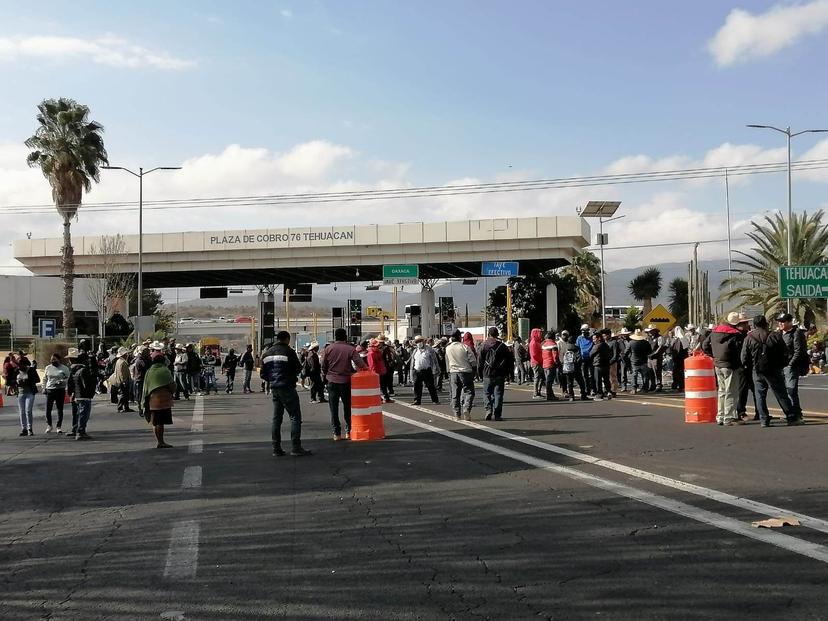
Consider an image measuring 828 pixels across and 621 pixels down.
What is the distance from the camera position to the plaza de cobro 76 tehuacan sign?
53469 millimetres

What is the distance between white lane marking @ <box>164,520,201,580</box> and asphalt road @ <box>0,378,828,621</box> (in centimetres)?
3

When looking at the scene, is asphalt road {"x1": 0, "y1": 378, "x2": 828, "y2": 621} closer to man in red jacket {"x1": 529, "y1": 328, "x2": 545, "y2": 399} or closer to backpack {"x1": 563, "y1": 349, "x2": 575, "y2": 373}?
backpack {"x1": 563, "y1": 349, "x2": 575, "y2": 373}

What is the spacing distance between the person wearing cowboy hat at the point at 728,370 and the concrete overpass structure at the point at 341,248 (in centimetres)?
3643

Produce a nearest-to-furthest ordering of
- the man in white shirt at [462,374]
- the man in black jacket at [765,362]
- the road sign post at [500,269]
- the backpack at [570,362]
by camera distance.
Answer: the man in black jacket at [765,362]
the man in white shirt at [462,374]
the backpack at [570,362]
the road sign post at [500,269]

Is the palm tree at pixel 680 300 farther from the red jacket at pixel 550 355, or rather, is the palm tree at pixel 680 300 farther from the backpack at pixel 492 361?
the backpack at pixel 492 361

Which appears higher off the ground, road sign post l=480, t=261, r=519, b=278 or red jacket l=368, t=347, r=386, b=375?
road sign post l=480, t=261, r=519, b=278

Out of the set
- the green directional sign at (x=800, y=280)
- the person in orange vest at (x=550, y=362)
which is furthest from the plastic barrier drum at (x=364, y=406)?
the green directional sign at (x=800, y=280)

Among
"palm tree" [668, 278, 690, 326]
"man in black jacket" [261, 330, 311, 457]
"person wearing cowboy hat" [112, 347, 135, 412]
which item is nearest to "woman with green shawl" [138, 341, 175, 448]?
"man in black jacket" [261, 330, 311, 457]

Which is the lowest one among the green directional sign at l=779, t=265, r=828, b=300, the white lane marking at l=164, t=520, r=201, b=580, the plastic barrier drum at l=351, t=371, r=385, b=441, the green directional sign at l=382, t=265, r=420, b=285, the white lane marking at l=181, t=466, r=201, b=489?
the white lane marking at l=181, t=466, r=201, b=489

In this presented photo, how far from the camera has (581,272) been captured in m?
79.8

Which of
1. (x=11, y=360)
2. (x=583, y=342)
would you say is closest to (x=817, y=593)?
(x=583, y=342)

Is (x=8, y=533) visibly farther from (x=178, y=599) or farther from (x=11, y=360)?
(x=11, y=360)

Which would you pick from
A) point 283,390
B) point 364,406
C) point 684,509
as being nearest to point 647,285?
point 364,406

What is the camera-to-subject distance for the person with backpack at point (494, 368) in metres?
16.6
